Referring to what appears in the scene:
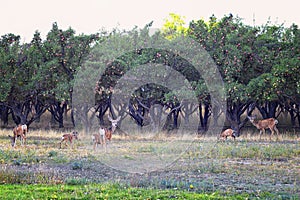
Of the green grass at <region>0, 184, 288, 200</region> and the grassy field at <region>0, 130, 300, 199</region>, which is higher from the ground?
the grassy field at <region>0, 130, 300, 199</region>

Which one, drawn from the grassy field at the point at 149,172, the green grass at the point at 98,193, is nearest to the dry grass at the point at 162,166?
the grassy field at the point at 149,172

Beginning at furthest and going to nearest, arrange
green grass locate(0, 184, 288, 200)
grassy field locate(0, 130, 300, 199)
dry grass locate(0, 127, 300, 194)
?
1. dry grass locate(0, 127, 300, 194)
2. grassy field locate(0, 130, 300, 199)
3. green grass locate(0, 184, 288, 200)

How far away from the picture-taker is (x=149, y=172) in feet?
49.8

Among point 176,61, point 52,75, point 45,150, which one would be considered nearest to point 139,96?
point 176,61

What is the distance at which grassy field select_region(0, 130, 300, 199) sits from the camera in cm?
1101

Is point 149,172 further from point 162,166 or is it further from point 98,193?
point 98,193

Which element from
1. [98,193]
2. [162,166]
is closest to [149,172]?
[162,166]

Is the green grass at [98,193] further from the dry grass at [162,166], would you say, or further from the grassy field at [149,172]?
the dry grass at [162,166]

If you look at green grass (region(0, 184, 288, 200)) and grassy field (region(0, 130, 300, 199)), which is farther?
grassy field (region(0, 130, 300, 199))

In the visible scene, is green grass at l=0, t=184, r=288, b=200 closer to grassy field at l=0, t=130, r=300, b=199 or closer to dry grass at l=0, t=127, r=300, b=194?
grassy field at l=0, t=130, r=300, b=199

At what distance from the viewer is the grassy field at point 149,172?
11008 mm

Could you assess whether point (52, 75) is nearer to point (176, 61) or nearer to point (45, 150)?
point (176, 61)

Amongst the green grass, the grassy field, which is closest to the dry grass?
the grassy field

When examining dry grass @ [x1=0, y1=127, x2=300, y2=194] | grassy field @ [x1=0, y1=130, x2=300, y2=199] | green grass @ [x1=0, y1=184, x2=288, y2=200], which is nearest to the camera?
green grass @ [x1=0, y1=184, x2=288, y2=200]
